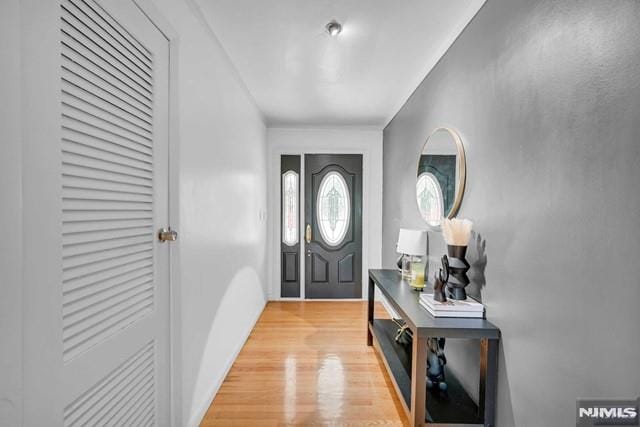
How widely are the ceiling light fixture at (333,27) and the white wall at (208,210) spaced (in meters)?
0.75

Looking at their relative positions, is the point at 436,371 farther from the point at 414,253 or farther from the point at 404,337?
the point at 414,253

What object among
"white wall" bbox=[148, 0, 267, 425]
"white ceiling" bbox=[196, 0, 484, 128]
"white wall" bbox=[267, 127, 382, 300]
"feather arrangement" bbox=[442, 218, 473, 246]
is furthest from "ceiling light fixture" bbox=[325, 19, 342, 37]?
"white wall" bbox=[267, 127, 382, 300]

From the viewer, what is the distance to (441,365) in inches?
78.7

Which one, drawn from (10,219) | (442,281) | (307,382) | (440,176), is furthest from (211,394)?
(440,176)

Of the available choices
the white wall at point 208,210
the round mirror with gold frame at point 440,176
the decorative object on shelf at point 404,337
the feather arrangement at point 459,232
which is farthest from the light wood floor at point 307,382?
the round mirror with gold frame at point 440,176

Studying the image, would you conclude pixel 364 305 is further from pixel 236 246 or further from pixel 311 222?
pixel 236 246

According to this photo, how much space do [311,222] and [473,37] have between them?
3143 millimetres

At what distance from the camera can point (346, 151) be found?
182 inches

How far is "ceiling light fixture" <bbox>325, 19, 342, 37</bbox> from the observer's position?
2.01 meters

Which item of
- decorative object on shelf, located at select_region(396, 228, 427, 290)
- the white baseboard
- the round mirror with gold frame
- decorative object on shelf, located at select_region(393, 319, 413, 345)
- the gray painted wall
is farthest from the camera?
decorative object on shelf, located at select_region(393, 319, 413, 345)

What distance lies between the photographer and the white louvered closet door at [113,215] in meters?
0.97

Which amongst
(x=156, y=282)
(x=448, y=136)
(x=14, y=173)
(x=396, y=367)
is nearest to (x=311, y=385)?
(x=396, y=367)

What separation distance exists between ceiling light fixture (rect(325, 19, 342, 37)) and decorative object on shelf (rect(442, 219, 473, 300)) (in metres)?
1.34

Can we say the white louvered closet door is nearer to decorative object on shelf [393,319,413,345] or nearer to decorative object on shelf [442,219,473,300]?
decorative object on shelf [442,219,473,300]
